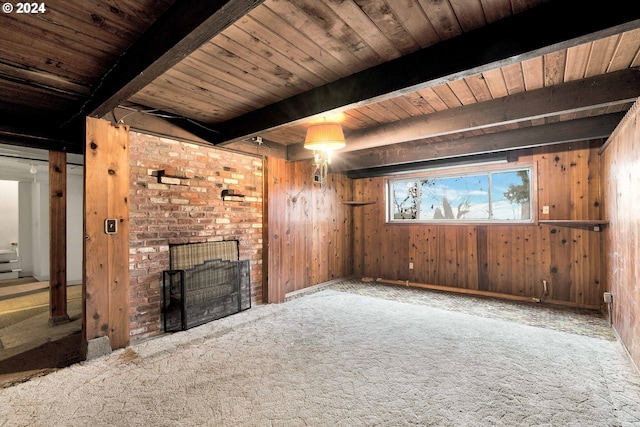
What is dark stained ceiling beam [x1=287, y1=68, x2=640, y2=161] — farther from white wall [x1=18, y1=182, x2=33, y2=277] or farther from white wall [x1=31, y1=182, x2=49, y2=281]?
white wall [x1=18, y1=182, x2=33, y2=277]

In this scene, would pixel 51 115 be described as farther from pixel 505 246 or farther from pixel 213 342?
pixel 505 246

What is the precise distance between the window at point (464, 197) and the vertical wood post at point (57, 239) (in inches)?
203

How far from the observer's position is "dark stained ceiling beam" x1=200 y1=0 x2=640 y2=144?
1.41m

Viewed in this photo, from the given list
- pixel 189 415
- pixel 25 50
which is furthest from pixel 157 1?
pixel 189 415

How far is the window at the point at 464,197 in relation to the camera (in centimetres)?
471

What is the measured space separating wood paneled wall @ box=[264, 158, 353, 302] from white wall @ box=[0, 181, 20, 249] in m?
7.72

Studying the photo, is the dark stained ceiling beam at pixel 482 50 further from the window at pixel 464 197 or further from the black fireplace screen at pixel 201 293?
the window at pixel 464 197

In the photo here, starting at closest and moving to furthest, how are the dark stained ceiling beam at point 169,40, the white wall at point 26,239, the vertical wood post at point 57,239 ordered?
the dark stained ceiling beam at point 169,40 < the vertical wood post at point 57,239 < the white wall at point 26,239

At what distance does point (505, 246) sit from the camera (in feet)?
15.4

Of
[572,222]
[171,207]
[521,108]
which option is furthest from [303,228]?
[572,222]

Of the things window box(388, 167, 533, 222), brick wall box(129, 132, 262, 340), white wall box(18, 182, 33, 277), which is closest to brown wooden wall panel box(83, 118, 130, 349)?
brick wall box(129, 132, 262, 340)

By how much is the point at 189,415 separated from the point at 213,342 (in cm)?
111

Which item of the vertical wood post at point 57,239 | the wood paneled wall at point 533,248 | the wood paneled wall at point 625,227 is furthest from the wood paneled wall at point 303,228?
the wood paneled wall at point 625,227

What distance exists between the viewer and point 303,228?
5.10m
